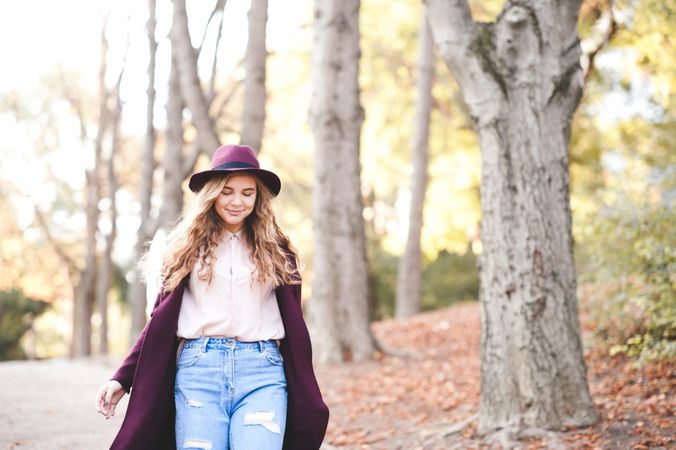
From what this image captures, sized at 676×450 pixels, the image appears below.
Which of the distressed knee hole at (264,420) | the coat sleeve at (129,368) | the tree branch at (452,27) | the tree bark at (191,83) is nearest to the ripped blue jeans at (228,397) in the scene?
the distressed knee hole at (264,420)

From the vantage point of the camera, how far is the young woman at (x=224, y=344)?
3.28 m

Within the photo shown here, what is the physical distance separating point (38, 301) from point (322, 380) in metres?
19.3

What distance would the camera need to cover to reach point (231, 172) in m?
3.62

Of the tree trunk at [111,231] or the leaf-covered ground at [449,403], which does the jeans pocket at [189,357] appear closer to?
the leaf-covered ground at [449,403]

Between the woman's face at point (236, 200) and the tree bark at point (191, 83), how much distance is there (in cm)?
464

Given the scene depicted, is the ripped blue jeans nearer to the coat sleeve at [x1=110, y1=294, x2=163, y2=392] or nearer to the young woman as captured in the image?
the young woman

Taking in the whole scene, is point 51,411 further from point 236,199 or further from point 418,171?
point 418,171

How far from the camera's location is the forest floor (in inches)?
208

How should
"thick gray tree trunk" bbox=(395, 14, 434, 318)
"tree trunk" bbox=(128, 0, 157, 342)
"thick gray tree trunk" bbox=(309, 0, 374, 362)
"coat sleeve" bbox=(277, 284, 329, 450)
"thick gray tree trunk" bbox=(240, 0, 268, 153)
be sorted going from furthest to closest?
"thick gray tree trunk" bbox=(395, 14, 434, 318)
"tree trunk" bbox=(128, 0, 157, 342)
"thick gray tree trunk" bbox=(309, 0, 374, 362)
"thick gray tree trunk" bbox=(240, 0, 268, 153)
"coat sleeve" bbox=(277, 284, 329, 450)

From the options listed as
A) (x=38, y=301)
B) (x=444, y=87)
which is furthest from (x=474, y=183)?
(x=38, y=301)

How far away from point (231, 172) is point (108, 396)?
1.22m

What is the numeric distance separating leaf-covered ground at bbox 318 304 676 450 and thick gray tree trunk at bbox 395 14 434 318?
4.93 m

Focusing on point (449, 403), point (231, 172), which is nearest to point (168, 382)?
point (231, 172)

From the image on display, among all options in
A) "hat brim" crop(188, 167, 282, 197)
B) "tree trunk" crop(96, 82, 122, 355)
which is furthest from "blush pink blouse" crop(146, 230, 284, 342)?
"tree trunk" crop(96, 82, 122, 355)
